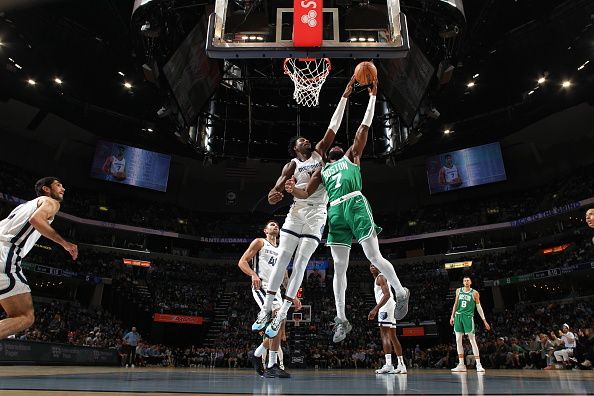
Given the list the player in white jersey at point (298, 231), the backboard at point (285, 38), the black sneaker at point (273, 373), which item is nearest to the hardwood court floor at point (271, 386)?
the black sneaker at point (273, 373)

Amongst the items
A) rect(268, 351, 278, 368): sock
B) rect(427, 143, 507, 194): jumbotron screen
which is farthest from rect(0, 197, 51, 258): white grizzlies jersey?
rect(427, 143, 507, 194): jumbotron screen

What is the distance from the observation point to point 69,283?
30969 mm

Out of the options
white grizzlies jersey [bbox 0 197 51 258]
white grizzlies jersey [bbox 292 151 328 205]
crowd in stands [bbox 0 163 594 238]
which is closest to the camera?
white grizzlies jersey [bbox 0 197 51 258]

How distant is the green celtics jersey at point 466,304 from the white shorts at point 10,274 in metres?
8.90

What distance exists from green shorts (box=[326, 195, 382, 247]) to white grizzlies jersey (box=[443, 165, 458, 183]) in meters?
31.1

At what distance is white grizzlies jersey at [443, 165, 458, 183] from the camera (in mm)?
34406

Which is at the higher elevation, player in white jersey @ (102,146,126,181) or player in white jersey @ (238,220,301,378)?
player in white jersey @ (102,146,126,181)

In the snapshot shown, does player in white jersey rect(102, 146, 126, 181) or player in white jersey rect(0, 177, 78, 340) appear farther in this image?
player in white jersey rect(102, 146, 126, 181)

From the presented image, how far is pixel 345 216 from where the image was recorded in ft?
17.7

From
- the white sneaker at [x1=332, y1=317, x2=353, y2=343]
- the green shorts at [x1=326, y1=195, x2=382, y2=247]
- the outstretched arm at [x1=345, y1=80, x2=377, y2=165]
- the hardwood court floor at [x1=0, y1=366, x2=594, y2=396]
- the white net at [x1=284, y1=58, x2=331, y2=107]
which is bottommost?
the hardwood court floor at [x1=0, y1=366, x2=594, y2=396]

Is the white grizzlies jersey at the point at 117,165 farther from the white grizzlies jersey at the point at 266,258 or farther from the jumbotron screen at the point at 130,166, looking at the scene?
the white grizzlies jersey at the point at 266,258

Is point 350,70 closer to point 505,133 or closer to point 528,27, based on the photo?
point 528,27

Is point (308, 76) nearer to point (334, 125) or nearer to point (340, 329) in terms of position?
point (334, 125)

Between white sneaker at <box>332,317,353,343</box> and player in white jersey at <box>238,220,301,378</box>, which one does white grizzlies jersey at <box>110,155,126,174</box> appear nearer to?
player in white jersey at <box>238,220,301,378</box>
